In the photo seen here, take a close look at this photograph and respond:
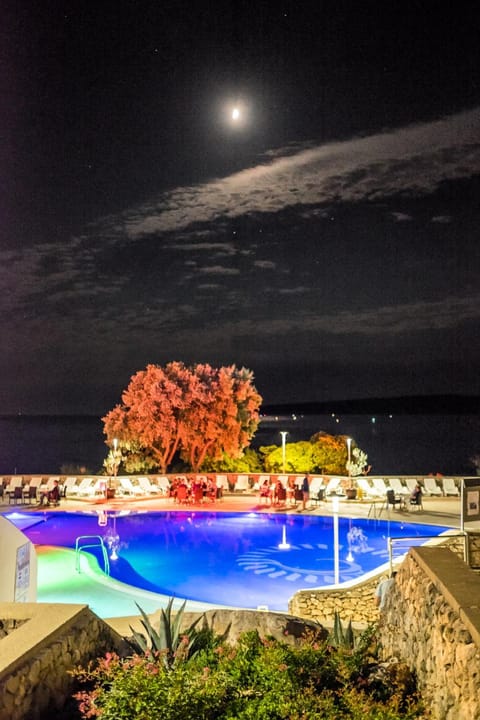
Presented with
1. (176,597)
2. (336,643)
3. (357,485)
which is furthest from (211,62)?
(336,643)

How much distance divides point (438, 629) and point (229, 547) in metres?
11.6

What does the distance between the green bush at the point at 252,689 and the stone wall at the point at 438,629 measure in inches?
10.3

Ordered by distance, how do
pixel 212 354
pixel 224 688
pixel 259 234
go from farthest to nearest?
1. pixel 212 354
2. pixel 259 234
3. pixel 224 688

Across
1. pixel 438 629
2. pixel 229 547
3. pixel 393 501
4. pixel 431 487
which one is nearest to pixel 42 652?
pixel 438 629

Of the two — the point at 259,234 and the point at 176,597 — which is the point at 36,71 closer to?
the point at 176,597

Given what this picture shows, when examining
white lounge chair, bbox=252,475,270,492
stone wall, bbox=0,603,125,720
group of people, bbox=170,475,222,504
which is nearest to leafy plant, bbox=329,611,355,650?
stone wall, bbox=0,603,125,720

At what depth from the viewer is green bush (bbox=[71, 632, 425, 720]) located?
414 centimetres

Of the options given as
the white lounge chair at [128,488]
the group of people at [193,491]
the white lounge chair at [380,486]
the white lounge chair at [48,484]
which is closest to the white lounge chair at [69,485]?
the white lounge chair at [48,484]

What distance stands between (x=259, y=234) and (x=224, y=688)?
3828 cm

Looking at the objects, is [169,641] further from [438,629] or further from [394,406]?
[394,406]

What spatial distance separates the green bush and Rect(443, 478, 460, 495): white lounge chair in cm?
1702

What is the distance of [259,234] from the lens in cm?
4144

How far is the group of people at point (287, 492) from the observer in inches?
797

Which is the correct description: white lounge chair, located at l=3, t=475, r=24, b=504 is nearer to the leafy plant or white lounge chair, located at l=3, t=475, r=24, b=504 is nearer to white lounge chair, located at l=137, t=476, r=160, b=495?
white lounge chair, located at l=137, t=476, r=160, b=495
